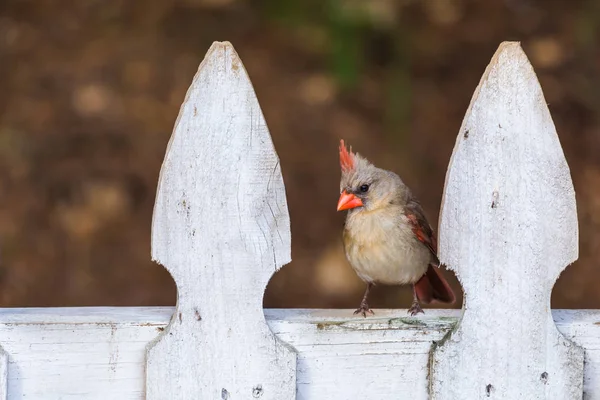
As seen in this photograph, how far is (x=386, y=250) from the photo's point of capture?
2.92 metres

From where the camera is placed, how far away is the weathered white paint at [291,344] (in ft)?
7.29

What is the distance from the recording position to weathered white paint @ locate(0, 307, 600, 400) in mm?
2221

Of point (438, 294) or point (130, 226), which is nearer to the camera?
point (438, 294)

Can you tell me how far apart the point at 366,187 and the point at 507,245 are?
742 millimetres

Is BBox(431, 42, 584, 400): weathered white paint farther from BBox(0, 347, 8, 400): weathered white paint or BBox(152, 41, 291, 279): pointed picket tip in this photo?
BBox(0, 347, 8, 400): weathered white paint

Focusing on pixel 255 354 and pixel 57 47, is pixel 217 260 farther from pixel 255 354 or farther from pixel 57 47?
pixel 57 47

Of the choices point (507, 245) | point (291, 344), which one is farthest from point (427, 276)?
point (291, 344)

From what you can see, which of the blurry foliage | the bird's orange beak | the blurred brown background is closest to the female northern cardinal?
Result: the bird's orange beak

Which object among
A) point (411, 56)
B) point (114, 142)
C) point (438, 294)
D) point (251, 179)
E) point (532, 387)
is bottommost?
point (532, 387)

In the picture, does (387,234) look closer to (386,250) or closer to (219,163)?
(386,250)

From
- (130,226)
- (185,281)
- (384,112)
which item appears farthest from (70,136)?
→ (185,281)

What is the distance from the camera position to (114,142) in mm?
4930

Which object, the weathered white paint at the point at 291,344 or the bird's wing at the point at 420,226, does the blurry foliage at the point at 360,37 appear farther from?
the weathered white paint at the point at 291,344

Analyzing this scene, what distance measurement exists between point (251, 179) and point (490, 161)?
0.52m
